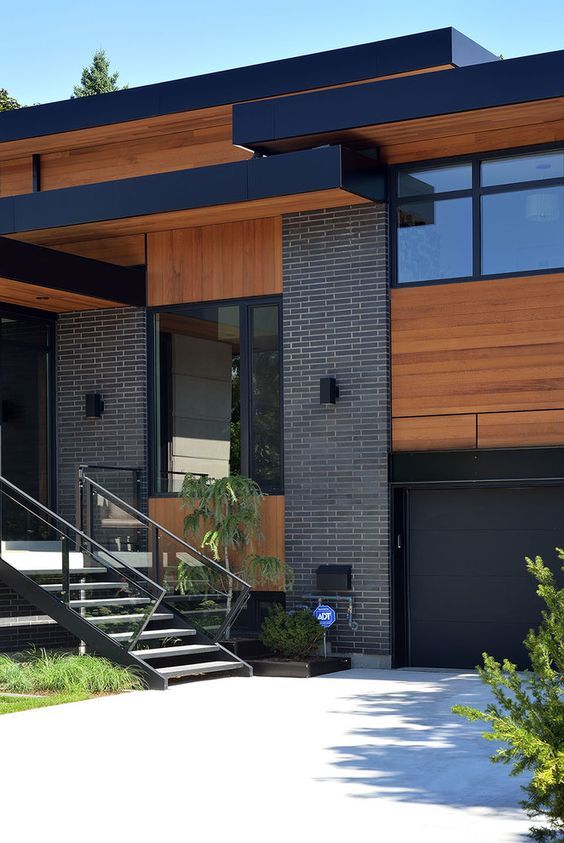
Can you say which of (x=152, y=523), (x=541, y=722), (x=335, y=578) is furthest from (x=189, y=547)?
(x=541, y=722)

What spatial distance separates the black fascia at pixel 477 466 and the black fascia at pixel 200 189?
3.04 m

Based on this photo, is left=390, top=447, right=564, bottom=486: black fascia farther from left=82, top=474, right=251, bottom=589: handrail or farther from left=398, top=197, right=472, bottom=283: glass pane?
left=82, top=474, right=251, bottom=589: handrail

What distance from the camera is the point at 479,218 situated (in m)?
14.5

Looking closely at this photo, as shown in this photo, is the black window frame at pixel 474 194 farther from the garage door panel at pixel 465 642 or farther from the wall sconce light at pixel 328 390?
the garage door panel at pixel 465 642

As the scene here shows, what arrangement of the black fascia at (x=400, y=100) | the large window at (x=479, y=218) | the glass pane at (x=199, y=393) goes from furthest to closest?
the glass pane at (x=199, y=393) < the large window at (x=479, y=218) < the black fascia at (x=400, y=100)

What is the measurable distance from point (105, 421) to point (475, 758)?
935 centimetres

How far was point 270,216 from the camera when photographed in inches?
629

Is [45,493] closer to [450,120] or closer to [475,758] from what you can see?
[450,120]

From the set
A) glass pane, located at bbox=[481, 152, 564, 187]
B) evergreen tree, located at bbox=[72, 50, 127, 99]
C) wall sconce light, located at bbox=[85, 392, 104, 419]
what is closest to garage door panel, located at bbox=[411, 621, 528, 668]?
glass pane, located at bbox=[481, 152, 564, 187]

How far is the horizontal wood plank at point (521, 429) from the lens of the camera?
13992 millimetres

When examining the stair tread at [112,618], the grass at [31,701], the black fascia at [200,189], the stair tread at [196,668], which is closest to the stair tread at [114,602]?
the stair tread at [112,618]

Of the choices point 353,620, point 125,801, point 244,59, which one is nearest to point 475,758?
point 125,801

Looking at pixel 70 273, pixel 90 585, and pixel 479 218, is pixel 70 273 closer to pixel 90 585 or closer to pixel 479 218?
pixel 90 585

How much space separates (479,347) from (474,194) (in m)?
1.71
